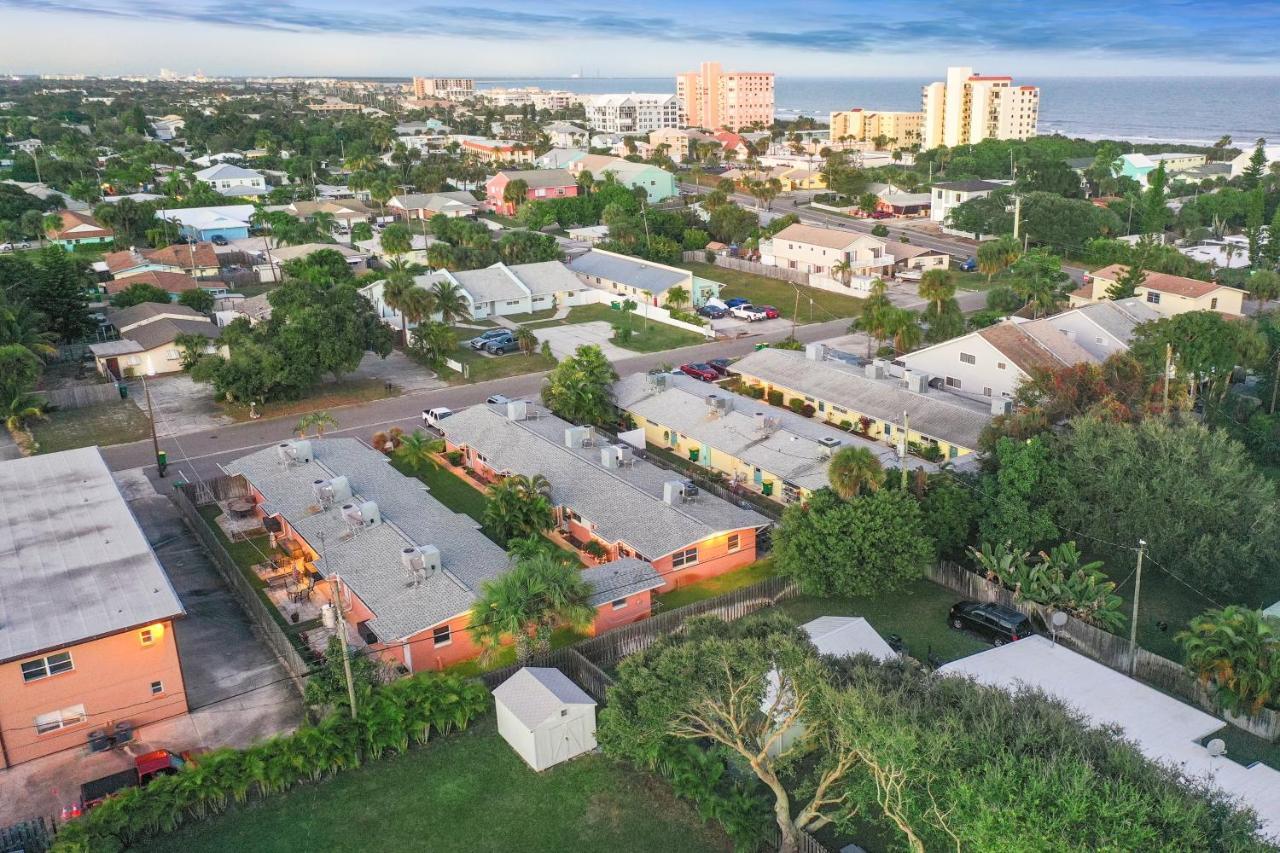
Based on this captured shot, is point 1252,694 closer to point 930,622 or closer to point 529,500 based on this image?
point 930,622

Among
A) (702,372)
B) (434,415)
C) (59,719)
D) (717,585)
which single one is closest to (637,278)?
(702,372)

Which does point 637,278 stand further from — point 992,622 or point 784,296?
point 992,622

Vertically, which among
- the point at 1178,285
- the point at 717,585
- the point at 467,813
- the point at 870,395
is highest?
the point at 1178,285

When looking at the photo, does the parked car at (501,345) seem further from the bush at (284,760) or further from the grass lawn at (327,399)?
the bush at (284,760)

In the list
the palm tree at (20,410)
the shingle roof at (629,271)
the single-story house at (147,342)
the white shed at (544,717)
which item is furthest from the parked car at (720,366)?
the palm tree at (20,410)

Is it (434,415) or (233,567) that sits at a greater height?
(434,415)

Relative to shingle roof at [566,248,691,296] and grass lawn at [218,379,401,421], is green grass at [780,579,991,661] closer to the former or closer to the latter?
grass lawn at [218,379,401,421]
